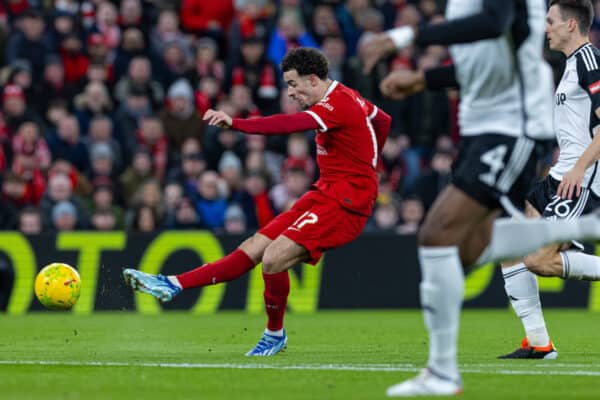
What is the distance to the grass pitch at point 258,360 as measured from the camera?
721cm

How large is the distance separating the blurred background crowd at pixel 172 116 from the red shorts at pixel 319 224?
720cm

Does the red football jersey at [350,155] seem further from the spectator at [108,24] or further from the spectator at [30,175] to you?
the spectator at [108,24]

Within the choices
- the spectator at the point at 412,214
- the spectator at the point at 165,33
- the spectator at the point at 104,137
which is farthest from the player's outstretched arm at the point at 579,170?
the spectator at the point at 165,33

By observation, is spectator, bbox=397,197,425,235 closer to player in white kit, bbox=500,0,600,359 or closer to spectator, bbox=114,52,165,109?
spectator, bbox=114,52,165,109

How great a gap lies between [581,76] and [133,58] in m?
10.7

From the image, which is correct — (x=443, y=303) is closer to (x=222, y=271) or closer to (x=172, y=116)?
(x=222, y=271)

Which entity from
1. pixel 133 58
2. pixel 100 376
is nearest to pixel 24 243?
pixel 133 58

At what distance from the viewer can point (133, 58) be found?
750 inches

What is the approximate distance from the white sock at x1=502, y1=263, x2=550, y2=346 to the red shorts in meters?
1.21

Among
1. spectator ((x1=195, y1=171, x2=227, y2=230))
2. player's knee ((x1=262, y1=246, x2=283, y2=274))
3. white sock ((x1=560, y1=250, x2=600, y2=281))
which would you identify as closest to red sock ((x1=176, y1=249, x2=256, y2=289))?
player's knee ((x1=262, y1=246, x2=283, y2=274))

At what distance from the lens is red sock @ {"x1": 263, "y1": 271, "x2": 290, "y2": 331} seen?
9914 mm

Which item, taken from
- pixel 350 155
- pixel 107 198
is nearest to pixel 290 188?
pixel 107 198

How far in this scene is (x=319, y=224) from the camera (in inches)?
384

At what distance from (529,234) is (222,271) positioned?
3.58 m
